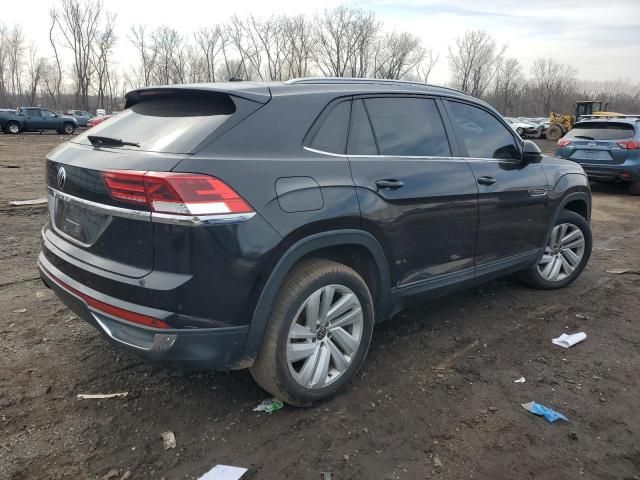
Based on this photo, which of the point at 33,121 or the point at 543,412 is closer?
the point at 543,412

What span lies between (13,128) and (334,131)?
3287 cm

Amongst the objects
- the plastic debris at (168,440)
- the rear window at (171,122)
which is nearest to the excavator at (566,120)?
the rear window at (171,122)

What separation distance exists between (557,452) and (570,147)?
10106 millimetres

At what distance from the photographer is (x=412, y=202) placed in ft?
10.4

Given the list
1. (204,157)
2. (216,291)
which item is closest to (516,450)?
(216,291)

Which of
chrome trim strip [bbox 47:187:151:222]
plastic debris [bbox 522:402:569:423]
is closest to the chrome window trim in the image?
chrome trim strip [bbox 47:187:151:222]

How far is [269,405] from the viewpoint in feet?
9.53

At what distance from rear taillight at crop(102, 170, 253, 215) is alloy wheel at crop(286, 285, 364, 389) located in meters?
0.70

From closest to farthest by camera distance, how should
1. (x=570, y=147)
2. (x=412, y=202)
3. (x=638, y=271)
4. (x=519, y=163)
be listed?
(x=412, y=202) < (x=519, y=163) < (x=638, y=271) < (x=570, y=147)

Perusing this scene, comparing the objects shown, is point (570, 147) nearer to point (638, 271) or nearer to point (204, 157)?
point (638, 271)

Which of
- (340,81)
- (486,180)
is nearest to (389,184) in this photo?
(340,81)

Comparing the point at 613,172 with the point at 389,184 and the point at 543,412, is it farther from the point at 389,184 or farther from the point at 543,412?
the point at 389,184

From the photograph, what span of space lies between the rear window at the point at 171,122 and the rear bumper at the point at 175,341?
2.69 feet

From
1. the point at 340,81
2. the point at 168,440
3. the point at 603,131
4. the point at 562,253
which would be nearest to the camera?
the point at 168,440
